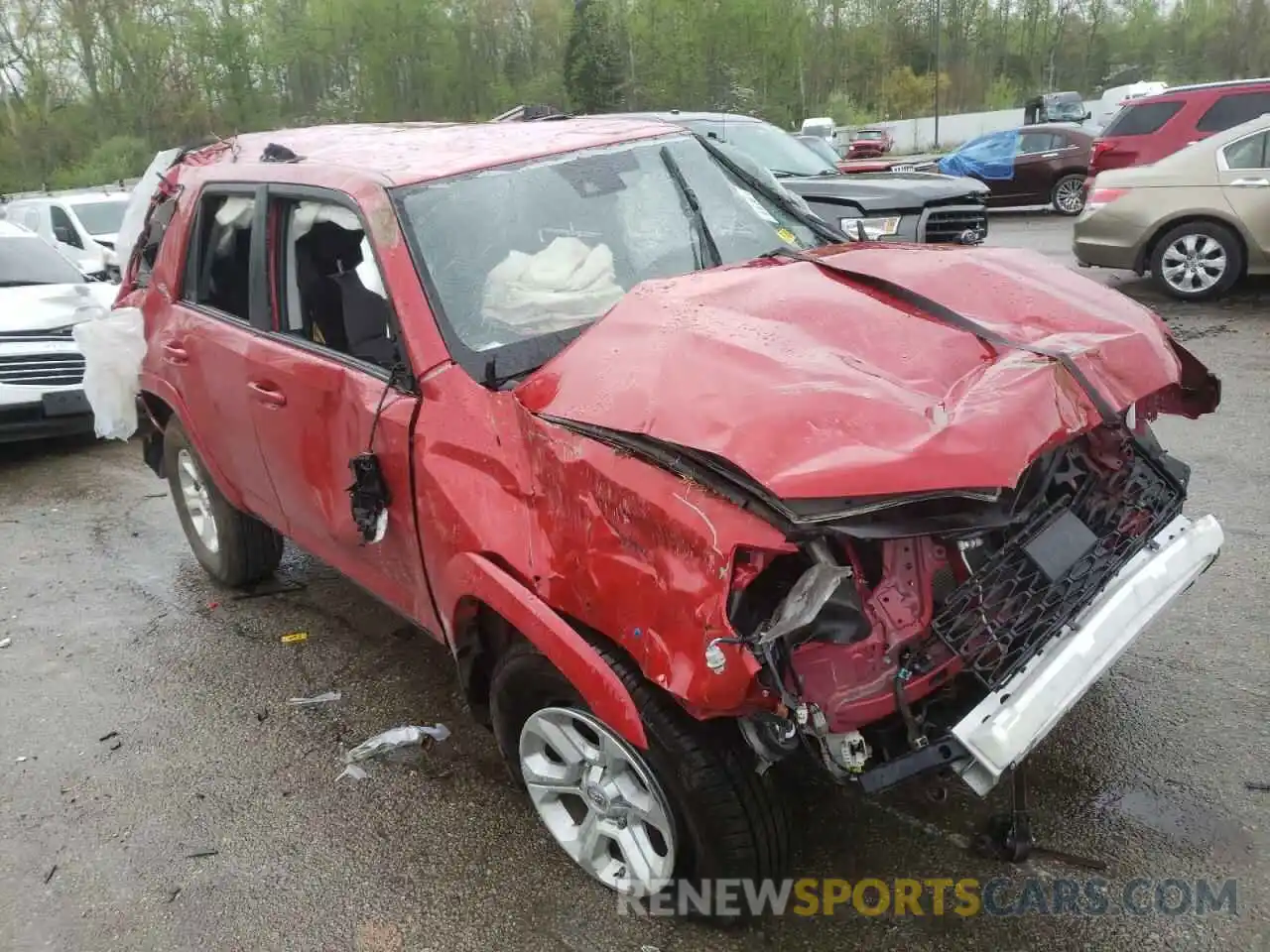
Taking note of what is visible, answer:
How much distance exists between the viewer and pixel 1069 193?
15898mm

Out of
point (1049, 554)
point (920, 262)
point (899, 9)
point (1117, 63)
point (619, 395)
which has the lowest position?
point (1049, 554)

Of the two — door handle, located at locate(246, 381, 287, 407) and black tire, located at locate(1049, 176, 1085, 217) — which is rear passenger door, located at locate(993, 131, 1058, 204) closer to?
black tire, located at locate(1049, 176, 1085, 217)

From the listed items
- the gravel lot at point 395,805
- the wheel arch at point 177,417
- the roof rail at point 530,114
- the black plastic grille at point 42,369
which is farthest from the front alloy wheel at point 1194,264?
the black plastic grille at point 42,369

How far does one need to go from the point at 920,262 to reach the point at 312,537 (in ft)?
7.72

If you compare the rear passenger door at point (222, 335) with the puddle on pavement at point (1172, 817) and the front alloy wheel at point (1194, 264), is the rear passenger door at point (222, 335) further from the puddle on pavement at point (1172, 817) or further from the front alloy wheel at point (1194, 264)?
the front alloy wheel at point (1194, 264)

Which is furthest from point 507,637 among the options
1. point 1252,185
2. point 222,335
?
point 1252,185

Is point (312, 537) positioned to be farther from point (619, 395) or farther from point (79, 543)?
point (79, 543)

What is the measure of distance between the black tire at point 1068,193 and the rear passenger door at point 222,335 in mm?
15114

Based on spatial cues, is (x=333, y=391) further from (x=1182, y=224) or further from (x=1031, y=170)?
(x=1031, y=170)

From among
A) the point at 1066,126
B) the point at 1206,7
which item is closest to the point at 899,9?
the point at 1206,7

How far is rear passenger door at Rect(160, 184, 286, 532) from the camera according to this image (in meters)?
3.64

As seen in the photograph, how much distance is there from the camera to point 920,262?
290cm

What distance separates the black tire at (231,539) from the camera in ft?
14.7

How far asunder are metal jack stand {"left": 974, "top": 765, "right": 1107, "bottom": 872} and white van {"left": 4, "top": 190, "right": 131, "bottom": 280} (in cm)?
1179
